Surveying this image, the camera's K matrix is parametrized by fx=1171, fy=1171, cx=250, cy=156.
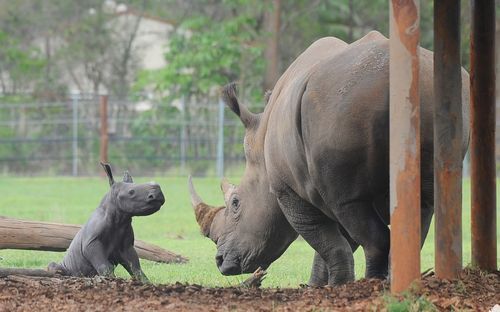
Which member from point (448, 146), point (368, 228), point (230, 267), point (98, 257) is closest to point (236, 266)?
point (230, 267)

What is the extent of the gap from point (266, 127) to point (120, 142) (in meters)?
23.7

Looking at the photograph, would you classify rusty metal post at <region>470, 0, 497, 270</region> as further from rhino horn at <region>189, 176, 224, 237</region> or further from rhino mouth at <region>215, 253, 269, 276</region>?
rhino horn at <region>189, 176, 224, 237</region>

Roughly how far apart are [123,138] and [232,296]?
81.1ft

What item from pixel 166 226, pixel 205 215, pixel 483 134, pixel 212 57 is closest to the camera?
pixel 483 134

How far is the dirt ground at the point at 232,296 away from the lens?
6430 millimetres

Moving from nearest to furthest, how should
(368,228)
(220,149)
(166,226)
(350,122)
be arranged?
(350,122)
(368,228)
(166,226)
(220,149)

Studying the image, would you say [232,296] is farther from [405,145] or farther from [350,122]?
[405,145]

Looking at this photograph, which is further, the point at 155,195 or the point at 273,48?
the point at 273,48

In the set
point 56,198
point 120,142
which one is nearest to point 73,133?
point 120,142

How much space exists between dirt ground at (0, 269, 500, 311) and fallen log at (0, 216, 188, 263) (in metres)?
2.50

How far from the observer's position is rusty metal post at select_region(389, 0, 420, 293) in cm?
624

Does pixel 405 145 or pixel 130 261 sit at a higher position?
pixel 405 145

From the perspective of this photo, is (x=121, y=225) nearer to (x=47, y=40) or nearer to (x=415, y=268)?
(x=415, y=268)

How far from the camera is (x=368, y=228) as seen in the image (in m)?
7.45
